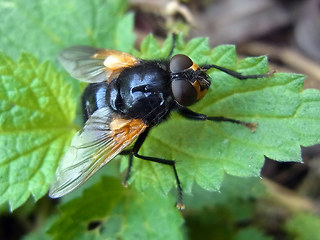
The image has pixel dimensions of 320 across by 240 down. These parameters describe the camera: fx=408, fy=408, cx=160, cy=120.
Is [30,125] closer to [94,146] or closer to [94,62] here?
[94,62]

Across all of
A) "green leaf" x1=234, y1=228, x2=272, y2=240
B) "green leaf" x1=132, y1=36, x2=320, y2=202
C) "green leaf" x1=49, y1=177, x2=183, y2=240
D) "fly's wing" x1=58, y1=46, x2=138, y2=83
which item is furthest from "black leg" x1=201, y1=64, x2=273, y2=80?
"green leaf" x1=234, y1=228, x2=272, y2=240

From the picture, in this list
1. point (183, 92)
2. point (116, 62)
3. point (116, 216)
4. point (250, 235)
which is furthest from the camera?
point (250, 235)

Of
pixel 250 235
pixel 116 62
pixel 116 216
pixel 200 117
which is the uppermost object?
pixel 116 62

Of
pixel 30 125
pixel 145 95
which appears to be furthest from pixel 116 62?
pixel 30 125

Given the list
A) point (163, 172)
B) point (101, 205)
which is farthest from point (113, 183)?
point (163, 172)

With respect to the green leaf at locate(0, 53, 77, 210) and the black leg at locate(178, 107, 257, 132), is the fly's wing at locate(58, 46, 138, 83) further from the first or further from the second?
the black leg at locate(178, 107, 257, 132)

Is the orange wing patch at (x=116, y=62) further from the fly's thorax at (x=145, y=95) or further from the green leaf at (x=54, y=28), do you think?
the green leaf at (x=54, y=28)
